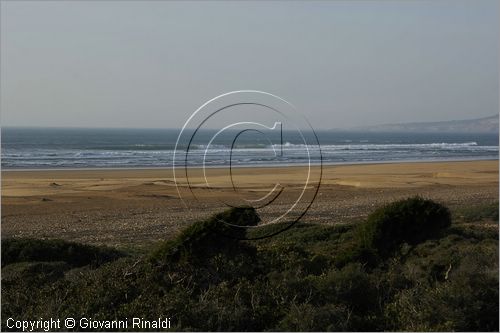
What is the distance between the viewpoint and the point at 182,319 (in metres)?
6.66

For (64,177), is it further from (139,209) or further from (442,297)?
(442,297)

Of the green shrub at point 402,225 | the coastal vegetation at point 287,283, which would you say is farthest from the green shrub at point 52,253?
the green shrub at point 402,225

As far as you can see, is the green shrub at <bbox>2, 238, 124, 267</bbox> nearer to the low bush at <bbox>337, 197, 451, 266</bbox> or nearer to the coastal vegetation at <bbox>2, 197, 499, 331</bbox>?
the coastal vegetation at <bbox>2, 197, 499, 331</bbox>

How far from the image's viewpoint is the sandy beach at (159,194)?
18.6 m

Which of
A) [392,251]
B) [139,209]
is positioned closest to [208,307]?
[392,251]

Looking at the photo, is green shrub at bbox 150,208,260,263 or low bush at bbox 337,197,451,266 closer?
green shrub at bbox 150,208,260,263

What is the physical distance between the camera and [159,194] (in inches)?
1122

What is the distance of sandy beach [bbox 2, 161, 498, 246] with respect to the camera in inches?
731

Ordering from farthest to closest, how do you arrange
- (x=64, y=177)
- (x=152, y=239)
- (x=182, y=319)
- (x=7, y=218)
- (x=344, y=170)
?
(x=344, y=170)
(x=64, y=177)
(x=7, y=218)
(x=152, y=239)
(x=182, y=319)

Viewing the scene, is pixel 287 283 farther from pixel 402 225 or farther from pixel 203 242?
pixel 402 225

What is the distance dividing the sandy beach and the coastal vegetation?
24.9 feet

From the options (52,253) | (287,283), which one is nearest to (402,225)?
(287,283)

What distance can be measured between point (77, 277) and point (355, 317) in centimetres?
386

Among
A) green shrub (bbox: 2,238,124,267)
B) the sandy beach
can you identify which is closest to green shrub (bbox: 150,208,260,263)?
green shrub (bbox: 2,238,124,267)
